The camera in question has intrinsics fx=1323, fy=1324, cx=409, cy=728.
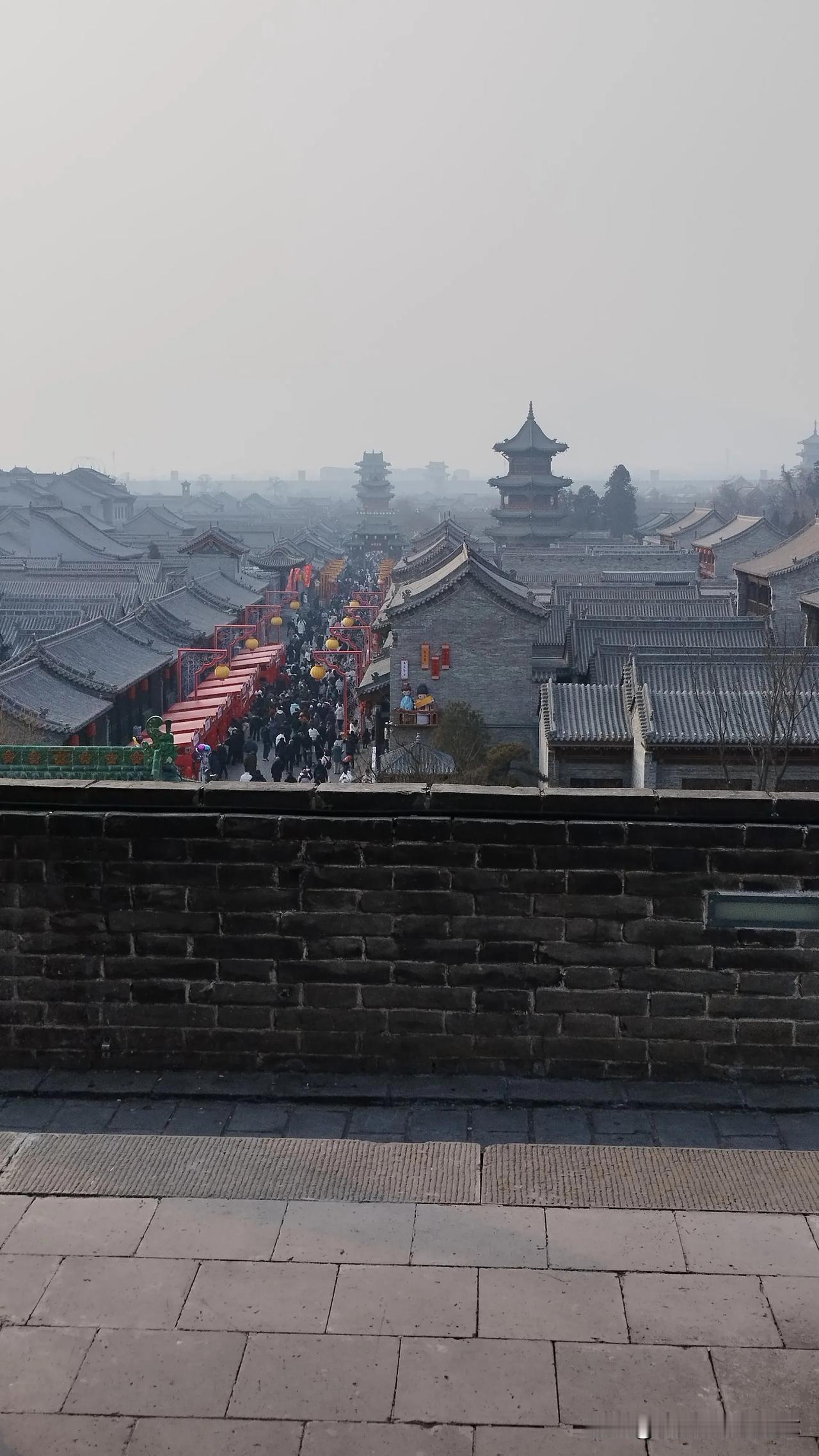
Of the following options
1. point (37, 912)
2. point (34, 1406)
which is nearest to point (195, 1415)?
point (34, 1406)

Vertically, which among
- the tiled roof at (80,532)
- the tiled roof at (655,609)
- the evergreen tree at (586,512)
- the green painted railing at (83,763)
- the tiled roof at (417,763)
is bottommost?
the tiled roof at (417,763)

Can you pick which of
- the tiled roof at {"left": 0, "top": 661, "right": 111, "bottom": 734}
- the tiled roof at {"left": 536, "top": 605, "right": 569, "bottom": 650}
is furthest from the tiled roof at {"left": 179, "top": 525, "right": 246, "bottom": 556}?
the tiled roof at {"left": 0, "top": 661, "right": 111, "bottom": 734}

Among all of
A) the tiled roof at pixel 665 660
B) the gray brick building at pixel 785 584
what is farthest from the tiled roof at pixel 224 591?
the tiled roof at pixel 665 660

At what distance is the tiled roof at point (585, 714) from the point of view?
25359 mm

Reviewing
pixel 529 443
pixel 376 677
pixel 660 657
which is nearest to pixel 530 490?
pixel 529 443

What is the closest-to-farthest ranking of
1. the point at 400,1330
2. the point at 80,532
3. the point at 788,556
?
the point at 400,1330
the point at 788,556
the point at 80,532

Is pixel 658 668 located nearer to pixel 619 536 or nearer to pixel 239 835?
pixel 239 835

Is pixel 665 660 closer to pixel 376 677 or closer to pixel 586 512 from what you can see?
pixel 376 677

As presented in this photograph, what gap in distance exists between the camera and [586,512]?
10550cm

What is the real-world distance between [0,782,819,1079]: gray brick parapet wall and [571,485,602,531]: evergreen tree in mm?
98202

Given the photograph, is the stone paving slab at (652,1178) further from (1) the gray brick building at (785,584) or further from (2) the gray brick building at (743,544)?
(2) the gray brick building at (743,544)

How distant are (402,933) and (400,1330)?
152 centimetres

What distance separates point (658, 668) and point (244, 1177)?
79.3ft

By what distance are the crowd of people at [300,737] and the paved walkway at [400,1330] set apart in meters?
17.3
